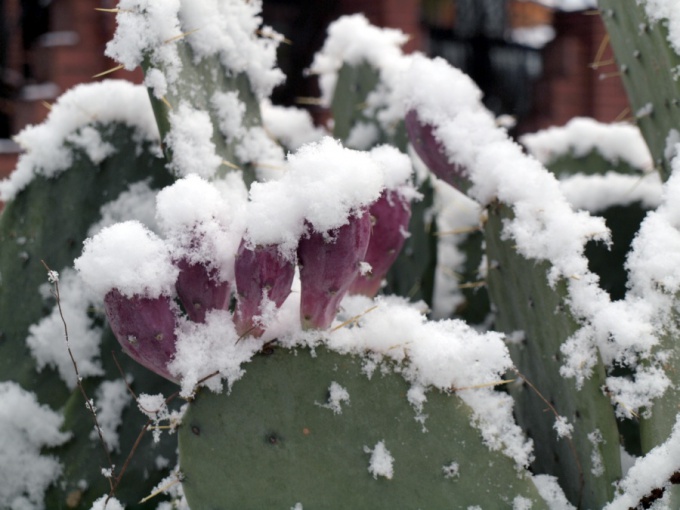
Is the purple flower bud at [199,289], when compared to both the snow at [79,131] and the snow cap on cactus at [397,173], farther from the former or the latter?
the snow at [79,131]

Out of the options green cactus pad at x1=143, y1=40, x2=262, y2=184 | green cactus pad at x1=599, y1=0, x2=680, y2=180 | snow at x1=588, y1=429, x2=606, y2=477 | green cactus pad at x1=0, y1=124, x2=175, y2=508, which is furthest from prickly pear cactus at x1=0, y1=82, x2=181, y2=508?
green cactus pad at x1=599, y1=0, x2=680, y2=180

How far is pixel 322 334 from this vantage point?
0.72 metres

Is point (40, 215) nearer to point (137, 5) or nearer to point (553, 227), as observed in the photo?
point (137, 5)

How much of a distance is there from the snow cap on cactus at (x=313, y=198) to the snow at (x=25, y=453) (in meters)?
0.51

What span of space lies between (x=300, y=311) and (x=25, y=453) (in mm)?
515

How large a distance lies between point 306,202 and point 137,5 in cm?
35

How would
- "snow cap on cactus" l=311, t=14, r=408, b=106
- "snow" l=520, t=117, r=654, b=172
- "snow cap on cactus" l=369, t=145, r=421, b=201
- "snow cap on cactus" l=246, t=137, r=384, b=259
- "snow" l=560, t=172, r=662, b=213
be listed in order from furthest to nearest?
"snow" l=520, t=117, r=654, b=172 < "snow cap on cactus" l=311, t=14, r=408, b=106 < "snow" l=560, t=172, r=662, b=213 < "snow cap on cactus" l=369, t=145, r=421, b=201 < "snow cap on cactus" l=246, t=137, r=384, b=259

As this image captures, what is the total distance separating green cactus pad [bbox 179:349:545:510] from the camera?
2.31ft

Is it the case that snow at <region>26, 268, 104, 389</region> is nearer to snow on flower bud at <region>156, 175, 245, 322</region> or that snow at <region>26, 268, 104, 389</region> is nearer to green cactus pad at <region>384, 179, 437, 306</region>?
snow on flower bud at <region>156, 175, 245, 322</region>

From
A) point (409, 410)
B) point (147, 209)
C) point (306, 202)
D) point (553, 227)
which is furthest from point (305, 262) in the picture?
point (147, 209)

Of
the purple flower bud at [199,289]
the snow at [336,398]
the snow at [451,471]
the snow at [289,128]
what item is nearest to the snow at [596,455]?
the snow at [451,471]

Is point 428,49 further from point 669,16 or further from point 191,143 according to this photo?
point 191,143

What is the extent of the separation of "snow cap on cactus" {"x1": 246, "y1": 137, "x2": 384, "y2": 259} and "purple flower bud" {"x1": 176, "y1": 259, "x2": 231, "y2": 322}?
65mm

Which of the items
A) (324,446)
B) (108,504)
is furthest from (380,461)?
(108,504)
